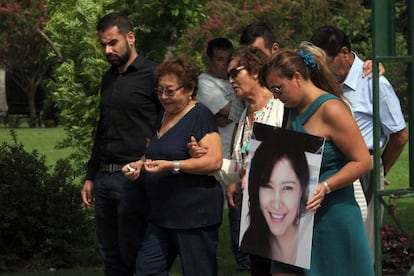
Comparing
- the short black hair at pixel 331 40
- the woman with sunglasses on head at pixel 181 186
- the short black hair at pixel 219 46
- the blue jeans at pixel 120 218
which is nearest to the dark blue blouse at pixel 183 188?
the woman with sunglasses on head at pixel 181 186

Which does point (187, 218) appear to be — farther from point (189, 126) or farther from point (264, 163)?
point (264, 163)

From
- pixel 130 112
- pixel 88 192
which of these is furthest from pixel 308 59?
pixel 88 192

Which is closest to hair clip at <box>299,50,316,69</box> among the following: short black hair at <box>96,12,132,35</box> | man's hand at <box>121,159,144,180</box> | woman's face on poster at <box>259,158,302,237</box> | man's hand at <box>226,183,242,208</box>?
woman's face on poster at <box>259,158,302,237</box>

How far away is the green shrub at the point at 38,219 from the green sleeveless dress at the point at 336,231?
4826 mm

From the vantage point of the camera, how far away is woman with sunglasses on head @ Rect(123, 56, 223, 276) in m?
6.30

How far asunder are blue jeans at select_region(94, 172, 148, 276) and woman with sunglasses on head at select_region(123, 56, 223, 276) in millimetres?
520

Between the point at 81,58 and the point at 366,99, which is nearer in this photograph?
the point at 366,99

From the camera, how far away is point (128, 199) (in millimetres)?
6977

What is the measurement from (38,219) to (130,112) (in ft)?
10.8

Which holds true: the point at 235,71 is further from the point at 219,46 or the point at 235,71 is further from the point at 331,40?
the point at 219,46

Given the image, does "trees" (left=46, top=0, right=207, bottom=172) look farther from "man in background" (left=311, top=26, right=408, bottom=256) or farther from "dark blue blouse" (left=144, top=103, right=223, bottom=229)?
"dark blue blouse" (left=144, top=103, right=223, bottom=229)

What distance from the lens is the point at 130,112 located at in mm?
7016

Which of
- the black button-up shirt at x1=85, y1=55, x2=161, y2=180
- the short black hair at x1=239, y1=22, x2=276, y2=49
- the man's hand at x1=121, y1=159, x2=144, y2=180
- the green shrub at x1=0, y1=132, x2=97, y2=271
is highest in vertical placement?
the short black hair at x1=239, y1=22, x2=276, y2=49

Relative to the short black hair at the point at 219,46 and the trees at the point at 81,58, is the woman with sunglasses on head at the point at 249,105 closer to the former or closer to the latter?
the short black hair at the point at 219,46
